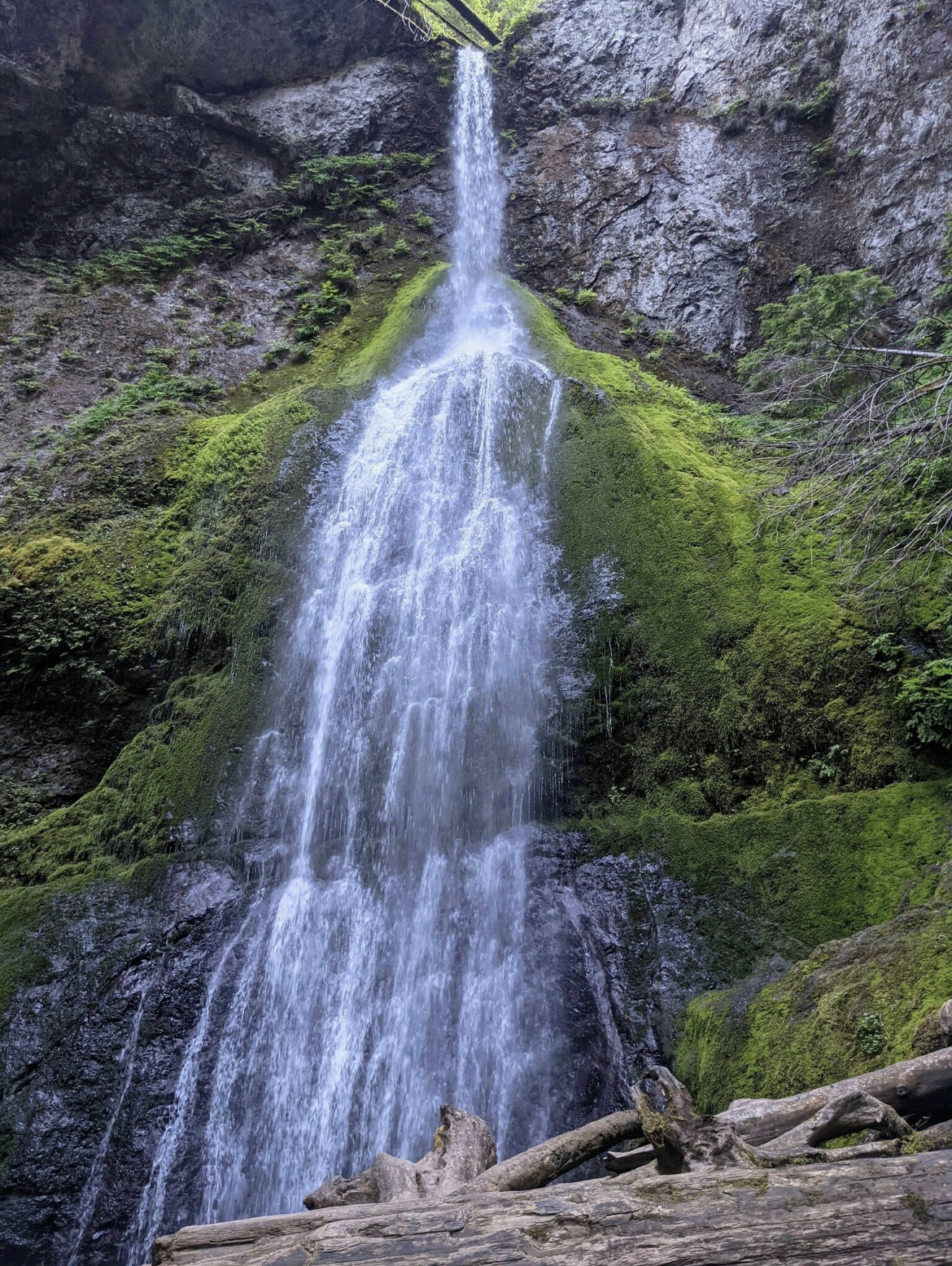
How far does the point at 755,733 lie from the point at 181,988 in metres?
5.09

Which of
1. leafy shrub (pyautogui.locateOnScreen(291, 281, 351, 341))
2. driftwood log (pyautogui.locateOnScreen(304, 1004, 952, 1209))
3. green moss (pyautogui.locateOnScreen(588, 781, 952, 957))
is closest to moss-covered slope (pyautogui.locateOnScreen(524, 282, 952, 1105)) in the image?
green moss (pyautogui.locateOnScreen(588, 781, 952, 957))

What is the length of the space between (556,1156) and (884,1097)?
4.09ft

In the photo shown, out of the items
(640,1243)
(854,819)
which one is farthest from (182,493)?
(640,1243)

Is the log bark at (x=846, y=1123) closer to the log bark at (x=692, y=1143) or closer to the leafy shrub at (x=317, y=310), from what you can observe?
the log bark at (x=692, y=1143)

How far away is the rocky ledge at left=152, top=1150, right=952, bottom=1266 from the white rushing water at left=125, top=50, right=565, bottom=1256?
3515 millimetres

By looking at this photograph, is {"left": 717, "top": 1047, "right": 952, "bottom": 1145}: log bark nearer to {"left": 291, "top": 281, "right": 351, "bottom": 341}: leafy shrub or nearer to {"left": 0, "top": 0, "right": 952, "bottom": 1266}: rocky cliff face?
{"left": 0, "top": 0, "right": 952, "bottom": 1266}: rocky cliff face

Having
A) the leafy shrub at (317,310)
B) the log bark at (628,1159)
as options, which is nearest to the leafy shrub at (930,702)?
the log bark at (628,1159)

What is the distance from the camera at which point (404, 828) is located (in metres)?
6.88

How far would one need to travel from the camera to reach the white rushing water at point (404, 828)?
5539 millimetres

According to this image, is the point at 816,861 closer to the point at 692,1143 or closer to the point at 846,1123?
the point at 846,1123

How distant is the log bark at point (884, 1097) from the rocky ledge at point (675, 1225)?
2.35ft

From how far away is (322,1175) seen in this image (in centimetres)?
534

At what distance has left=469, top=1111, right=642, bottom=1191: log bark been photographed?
285 cm

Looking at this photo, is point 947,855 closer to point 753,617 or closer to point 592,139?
point 753,617
